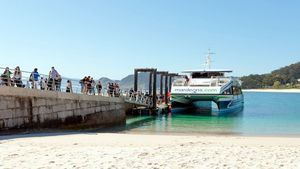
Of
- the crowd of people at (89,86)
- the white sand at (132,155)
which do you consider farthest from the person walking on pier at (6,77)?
the crowd of people at (89,86)

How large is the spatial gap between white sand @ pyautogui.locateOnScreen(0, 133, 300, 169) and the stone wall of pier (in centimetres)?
241

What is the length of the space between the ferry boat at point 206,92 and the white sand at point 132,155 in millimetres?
25531

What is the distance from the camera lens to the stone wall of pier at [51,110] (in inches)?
651

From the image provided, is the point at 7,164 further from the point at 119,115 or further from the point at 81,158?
the point at 119,115

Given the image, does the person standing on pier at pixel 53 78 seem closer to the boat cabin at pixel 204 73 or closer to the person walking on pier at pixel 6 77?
the person walking on pier at pixel 6 77

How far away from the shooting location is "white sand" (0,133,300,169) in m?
10.3

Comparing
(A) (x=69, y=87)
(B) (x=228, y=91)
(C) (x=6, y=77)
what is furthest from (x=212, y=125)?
(C) (x=6, y=77)

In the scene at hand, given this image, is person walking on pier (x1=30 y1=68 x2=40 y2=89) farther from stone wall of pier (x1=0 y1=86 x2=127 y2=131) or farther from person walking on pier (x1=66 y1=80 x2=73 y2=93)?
person walking on pier (x1=66 y1=80 x2=73 y2=93)

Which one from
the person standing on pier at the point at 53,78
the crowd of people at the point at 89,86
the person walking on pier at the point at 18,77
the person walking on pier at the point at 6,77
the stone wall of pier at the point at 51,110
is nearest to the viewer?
the stone wall of pier at the point at 51,110

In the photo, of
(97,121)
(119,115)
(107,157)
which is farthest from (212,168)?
(119,115)

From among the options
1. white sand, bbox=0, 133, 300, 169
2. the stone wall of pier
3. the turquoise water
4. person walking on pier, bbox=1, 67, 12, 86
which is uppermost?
person walking on pier, bbox=1, 67, 12, 86

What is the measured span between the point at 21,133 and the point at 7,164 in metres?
7.20

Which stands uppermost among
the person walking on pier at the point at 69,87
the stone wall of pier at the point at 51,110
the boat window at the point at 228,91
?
the person walking on pier at the point at 69,87

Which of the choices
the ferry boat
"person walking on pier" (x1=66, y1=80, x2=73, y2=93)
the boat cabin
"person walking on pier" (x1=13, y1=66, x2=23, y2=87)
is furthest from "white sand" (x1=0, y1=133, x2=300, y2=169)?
the boat cabin
